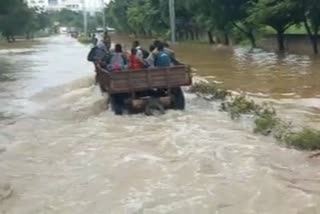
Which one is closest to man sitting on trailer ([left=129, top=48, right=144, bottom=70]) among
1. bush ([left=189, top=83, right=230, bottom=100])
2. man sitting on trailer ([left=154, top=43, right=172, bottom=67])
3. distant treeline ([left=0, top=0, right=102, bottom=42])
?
man sitting on trailer ([left=154, top=43, right=172, bottom=67])

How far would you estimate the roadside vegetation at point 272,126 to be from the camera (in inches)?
450

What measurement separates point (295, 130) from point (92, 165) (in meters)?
4.54

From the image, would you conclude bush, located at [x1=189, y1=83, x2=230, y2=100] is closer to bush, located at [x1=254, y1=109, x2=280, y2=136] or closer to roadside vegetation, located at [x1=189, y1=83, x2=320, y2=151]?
roadside vegetation, located at [x1=189, y1=83, x2=320, y2=151]

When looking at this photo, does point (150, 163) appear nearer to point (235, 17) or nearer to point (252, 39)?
point (235, 17)

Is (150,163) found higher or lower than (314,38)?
lower

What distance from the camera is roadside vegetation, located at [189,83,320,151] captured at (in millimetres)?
11430

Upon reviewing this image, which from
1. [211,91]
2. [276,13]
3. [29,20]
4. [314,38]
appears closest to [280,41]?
[314,38]

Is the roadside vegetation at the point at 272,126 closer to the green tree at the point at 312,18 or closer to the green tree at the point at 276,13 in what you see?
the green tree at the point at 312,18

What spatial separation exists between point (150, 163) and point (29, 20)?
3592 inches

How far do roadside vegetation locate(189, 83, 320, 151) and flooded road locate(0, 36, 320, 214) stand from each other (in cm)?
28

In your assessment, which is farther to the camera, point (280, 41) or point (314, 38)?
point (280, 41)

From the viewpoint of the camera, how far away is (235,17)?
47469 mm

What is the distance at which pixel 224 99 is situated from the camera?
713 inches

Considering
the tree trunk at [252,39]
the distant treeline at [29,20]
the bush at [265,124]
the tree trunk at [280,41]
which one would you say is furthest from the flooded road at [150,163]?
the distant treeline at [29,20]
